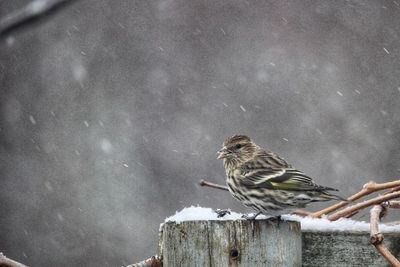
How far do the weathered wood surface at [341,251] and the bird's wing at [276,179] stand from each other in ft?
4.09

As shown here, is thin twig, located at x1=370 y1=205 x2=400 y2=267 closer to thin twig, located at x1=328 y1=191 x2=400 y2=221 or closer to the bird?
thin twig, located at x1=328 y1=191 x2=400 y2=221

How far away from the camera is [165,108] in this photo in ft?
46.0

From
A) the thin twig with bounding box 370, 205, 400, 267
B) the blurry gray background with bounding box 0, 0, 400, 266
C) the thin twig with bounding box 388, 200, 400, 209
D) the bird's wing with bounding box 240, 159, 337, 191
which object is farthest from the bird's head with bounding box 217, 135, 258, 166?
the blurry gray background with bounding box 0, 0, 400, 266

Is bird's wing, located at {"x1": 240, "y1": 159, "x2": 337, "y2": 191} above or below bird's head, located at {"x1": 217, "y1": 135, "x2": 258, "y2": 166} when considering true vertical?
below

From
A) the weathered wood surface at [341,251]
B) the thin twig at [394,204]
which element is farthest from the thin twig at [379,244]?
the thin twig at [394,204]

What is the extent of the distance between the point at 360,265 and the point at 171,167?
1006 centimetres

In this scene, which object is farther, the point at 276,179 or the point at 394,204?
the point at 276,179

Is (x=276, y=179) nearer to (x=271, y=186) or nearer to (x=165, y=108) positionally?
(x=271, y=186)

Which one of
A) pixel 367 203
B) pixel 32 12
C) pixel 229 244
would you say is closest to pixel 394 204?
pixel 367 203

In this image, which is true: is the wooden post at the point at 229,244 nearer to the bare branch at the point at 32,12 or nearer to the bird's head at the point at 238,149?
the bare branch at the point at 32,12

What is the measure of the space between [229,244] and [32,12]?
1.01 metres

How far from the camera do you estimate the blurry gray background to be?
39.7 ft

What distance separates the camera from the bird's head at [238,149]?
414 centimetres

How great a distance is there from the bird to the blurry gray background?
6207 mm
